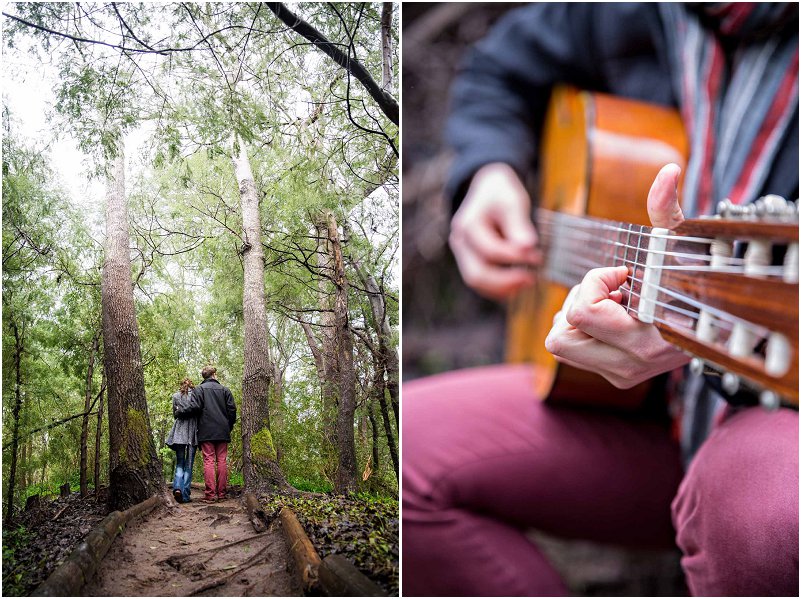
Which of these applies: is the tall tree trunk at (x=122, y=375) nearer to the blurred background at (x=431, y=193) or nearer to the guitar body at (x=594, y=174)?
the blurred background at (x=431, y=193)

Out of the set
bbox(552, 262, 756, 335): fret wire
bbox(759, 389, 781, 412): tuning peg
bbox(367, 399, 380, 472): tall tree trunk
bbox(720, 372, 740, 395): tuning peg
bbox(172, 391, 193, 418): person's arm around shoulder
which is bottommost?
bbox(367, 399, 380, 472): tall tree trunk

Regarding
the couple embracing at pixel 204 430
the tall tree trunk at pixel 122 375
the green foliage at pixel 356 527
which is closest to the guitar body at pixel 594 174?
the green foliage at pixel 356 527

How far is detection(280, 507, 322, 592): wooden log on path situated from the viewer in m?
1.47

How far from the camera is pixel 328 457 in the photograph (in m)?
1.59

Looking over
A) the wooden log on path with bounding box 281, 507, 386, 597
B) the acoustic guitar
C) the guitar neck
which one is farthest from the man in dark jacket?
the guitar neck

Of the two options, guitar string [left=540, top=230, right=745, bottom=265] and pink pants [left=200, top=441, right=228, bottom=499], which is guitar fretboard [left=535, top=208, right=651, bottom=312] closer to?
guitar string [left=540, top=230, right=745, bottom=265]

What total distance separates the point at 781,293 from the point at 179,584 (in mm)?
1418

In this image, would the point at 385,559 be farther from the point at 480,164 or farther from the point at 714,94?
the point at 714,94

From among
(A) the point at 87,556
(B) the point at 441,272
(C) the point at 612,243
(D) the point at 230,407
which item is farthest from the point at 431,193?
(A) the point at 87,556

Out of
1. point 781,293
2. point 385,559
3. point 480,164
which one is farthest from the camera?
point 385,559

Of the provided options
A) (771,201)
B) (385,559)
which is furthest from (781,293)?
(385,559)

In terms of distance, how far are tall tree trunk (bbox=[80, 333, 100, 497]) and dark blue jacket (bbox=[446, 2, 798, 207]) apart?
39.1 inches

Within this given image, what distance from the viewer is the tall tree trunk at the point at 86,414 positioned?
59.9 inches

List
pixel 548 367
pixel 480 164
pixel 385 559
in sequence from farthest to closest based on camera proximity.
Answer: pixel 385 559 < pixel 480 164 < pixel 548 367
